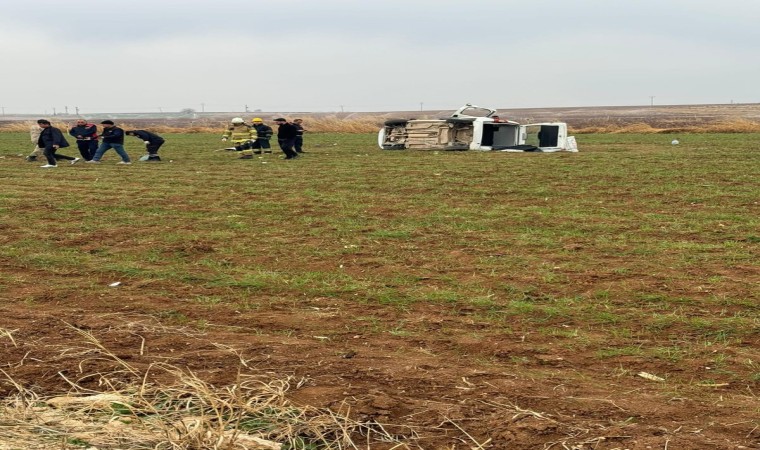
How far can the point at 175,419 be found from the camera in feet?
13.4

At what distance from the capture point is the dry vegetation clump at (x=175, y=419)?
12.2 feet

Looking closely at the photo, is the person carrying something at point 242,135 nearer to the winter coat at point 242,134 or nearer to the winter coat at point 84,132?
the winter coat at point 242,134

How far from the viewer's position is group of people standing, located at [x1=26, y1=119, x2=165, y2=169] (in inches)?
806

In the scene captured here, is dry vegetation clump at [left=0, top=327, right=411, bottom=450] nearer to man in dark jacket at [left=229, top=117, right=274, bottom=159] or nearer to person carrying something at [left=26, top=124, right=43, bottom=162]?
man in dark jacket at [left=229, top=117, right=274, bottom=159]

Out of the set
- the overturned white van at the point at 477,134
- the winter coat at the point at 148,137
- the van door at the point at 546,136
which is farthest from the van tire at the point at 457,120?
the winter coat at the point at 148,137

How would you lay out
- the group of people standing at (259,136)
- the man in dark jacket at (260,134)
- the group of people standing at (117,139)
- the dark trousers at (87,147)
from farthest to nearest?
the man in dark jacket at (260,134), the group of people standing at (259,136), the dark trousers at (87,147), the group of people standing at (117,139)

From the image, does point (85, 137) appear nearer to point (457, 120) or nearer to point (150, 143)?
point (150, 143)

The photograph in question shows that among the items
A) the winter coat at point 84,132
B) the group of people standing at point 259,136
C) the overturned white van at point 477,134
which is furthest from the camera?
the overturned white van at point 477,134

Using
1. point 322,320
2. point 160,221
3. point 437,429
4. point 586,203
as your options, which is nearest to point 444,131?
point 586,203

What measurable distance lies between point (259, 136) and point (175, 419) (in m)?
19.9

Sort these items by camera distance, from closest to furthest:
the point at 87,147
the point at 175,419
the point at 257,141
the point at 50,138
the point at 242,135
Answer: the point at 175,419
the point at 50,138
the point at 87,147
the point at 242,135
the point at 257,141

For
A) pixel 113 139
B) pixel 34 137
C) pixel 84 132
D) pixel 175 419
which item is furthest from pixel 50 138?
pixel 175 419

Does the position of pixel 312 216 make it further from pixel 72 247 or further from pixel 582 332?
pixel 582 332

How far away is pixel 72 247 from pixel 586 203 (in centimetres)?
748
